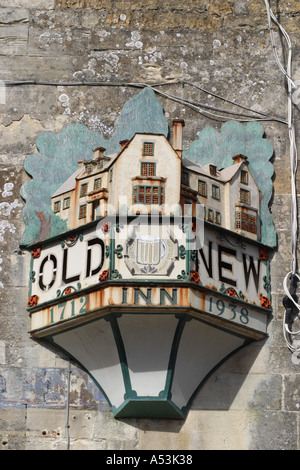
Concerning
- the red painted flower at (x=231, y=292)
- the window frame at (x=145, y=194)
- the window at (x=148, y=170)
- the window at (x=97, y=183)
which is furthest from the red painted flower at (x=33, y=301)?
the red painted flower at (x=231, y=292)

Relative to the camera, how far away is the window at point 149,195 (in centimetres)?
1277

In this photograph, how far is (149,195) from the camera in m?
12.8

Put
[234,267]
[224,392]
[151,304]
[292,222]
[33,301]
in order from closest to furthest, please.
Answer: [151,304]
[224,392]
[234,267]
[33,301]
[292,222]

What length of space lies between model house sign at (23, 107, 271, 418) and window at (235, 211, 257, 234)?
17 millimetres

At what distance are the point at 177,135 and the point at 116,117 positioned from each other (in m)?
1.01

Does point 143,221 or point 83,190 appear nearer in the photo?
point 143,221

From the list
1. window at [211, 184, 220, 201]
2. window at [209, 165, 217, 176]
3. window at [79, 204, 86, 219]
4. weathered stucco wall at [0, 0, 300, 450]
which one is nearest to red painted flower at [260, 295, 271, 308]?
weathered stucco wall at [0, 0, 300, 450]

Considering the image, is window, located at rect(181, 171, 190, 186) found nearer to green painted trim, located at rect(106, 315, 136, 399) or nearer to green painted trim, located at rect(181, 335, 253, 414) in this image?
green painted trim, located at rect(106, 315, 136, 399)

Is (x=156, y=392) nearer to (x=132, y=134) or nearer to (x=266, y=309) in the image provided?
(x=266, y=309)

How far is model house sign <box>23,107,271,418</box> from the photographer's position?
1255 cm

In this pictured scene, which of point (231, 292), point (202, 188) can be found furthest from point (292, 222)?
point (231, 292)

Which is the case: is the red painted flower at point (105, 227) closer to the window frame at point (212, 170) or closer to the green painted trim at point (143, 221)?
the green painted trim at point (143, 221)

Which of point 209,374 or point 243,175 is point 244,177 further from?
point 209,374
